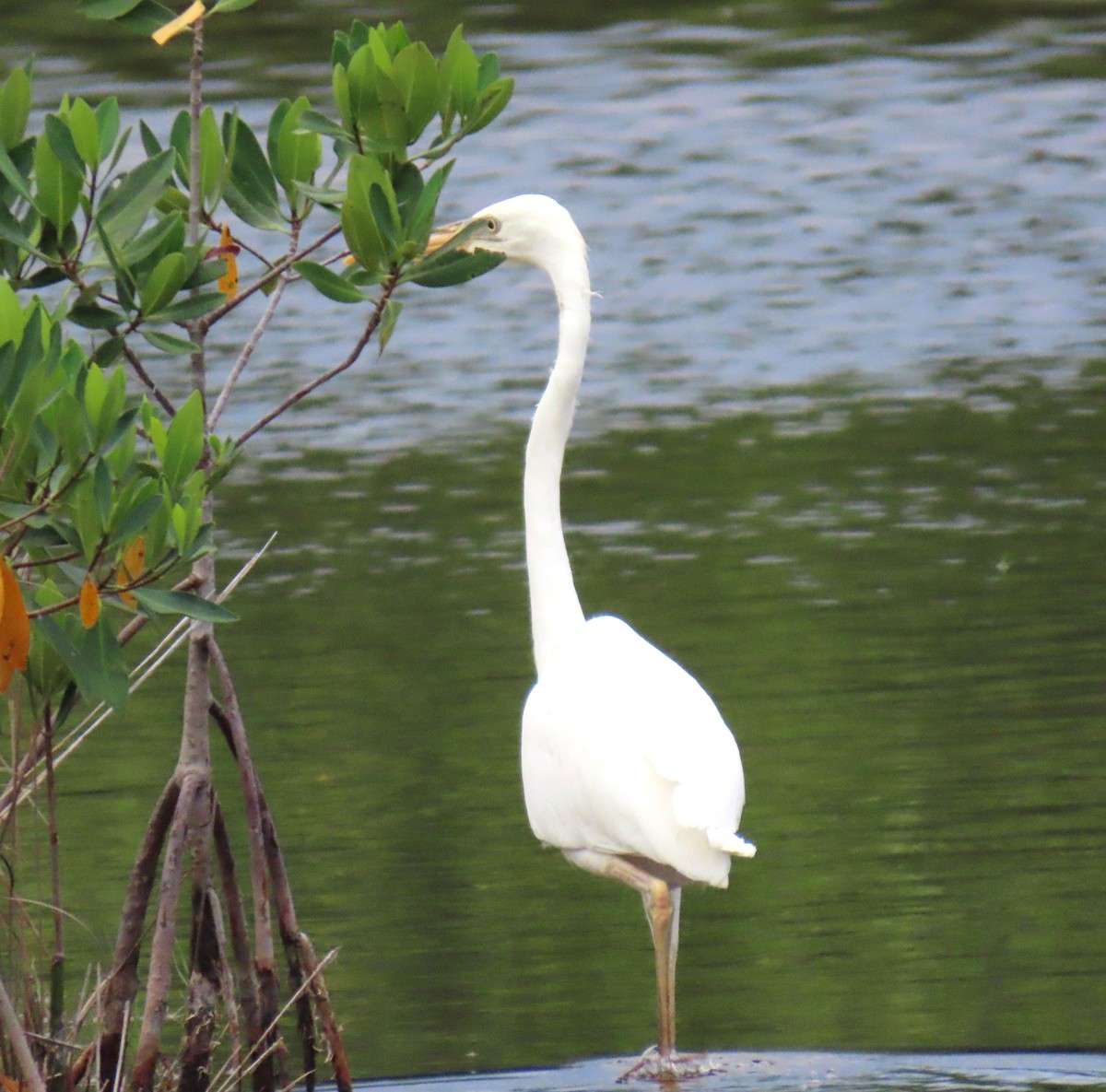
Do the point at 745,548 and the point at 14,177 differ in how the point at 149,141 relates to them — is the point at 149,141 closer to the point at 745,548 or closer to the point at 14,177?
the point at 14,177

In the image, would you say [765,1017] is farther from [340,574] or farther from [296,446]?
[296,446]

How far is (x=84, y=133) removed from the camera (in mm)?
4543

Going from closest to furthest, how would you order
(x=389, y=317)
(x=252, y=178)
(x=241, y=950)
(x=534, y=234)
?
(x=389, y=317)
(x=252, y=178)
(x=241, y=950)
(x=534, y=234)

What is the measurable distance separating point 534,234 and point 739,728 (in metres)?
2.91

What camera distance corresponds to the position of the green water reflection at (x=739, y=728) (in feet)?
22.0

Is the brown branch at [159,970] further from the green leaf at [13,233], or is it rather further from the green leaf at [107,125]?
the green leaf at [107,125]

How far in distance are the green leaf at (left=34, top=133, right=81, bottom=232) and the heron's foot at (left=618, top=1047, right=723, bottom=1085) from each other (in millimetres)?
2675

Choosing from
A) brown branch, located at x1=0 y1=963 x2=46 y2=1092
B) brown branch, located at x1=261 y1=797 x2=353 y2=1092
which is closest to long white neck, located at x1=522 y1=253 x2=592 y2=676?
brown branch, located at x1=261 y1=797 x2=353 y2=1092

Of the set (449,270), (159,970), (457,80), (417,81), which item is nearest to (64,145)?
(417,81)

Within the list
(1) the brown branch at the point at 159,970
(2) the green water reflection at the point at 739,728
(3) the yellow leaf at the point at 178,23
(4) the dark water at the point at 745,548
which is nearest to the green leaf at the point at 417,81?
(3) the yellow leaf at the point at 178,23

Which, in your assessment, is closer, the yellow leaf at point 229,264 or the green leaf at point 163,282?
the green leaf at point 163,282

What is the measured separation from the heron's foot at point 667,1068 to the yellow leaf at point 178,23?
2780mm

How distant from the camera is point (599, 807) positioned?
5.97 metres

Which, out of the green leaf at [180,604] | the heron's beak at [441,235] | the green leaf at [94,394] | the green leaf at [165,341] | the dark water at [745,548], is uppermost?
the green leaf at [94,394]
